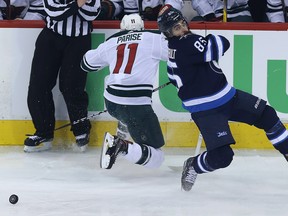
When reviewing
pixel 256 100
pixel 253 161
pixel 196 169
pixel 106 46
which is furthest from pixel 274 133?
pixel 106 46

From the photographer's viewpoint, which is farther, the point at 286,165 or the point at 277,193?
the point at 286,165

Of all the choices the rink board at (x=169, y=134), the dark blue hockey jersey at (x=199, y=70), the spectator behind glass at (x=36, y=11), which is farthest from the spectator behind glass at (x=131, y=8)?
the dark blue hockey jersey at (x=199, y=70)

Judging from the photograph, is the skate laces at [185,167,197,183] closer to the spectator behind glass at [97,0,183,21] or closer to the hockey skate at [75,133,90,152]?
the hockey skate at [75,133,90,152]

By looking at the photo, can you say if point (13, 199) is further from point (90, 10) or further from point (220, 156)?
point (90, 10)

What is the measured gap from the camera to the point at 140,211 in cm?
350

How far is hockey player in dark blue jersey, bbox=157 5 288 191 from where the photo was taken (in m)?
3.71

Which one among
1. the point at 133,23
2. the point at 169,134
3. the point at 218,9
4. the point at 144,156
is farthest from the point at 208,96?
the point at 218,9

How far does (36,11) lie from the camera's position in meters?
5.35

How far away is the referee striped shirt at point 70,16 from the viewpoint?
4680mm

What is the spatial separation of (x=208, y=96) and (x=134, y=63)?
64 centimetres

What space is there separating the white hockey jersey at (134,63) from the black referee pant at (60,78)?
0.53 m

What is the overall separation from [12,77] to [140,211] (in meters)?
1.79

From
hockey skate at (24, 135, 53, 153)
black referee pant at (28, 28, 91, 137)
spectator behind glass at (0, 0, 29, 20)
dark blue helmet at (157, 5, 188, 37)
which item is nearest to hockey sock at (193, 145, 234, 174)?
dark blue helmet at (157, 5, 188, 37)

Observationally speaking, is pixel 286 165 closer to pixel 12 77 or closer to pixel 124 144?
pixel 124 144
